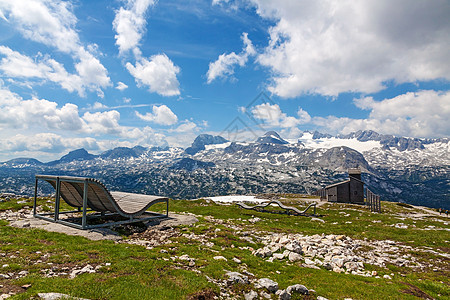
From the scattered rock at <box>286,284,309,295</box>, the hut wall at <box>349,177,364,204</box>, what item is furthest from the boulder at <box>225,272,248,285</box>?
the hut wall at <box>349,177,364,204</box>

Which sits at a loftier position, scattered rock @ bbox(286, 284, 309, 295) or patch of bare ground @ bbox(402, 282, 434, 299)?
scattered rock @ bbox(286, 284, 309, 295)

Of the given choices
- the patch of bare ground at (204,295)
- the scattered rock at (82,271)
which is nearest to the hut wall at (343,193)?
the patch of bare ground at (204,295)

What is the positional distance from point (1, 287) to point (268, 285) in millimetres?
11112

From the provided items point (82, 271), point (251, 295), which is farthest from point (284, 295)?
point (82, 271)

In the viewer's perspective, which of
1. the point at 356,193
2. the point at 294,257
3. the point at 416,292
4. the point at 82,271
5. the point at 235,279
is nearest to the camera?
the point at 82,271

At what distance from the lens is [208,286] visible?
10.4 meters

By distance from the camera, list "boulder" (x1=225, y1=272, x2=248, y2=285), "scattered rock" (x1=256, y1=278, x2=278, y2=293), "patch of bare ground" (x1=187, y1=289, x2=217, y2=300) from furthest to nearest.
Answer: "boulder" (x1=225, y1=272, x2=248, y2=285)
"scattered rock" (x1=256, y1=278, x2=278, y2=293)
"patch of bare ground" (x1=187, y1=289, x2=217, y2=300)

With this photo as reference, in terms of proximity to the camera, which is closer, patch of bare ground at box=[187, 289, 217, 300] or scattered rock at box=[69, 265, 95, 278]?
patch of bare ground at box=[187, 289, 217, 300]

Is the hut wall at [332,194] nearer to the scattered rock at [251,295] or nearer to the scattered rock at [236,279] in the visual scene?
the scattered rock at [236,279]

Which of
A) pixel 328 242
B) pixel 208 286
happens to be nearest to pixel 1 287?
pixel 208 286

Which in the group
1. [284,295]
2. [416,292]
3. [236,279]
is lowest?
[416,292]

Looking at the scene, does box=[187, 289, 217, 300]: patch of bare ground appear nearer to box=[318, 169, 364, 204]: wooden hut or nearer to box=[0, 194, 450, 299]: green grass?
box=[0, 194, 450, 299]: green grass

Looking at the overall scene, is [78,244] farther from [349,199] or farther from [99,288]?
[349,199]

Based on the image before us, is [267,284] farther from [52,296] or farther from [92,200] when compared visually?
[92,200]
